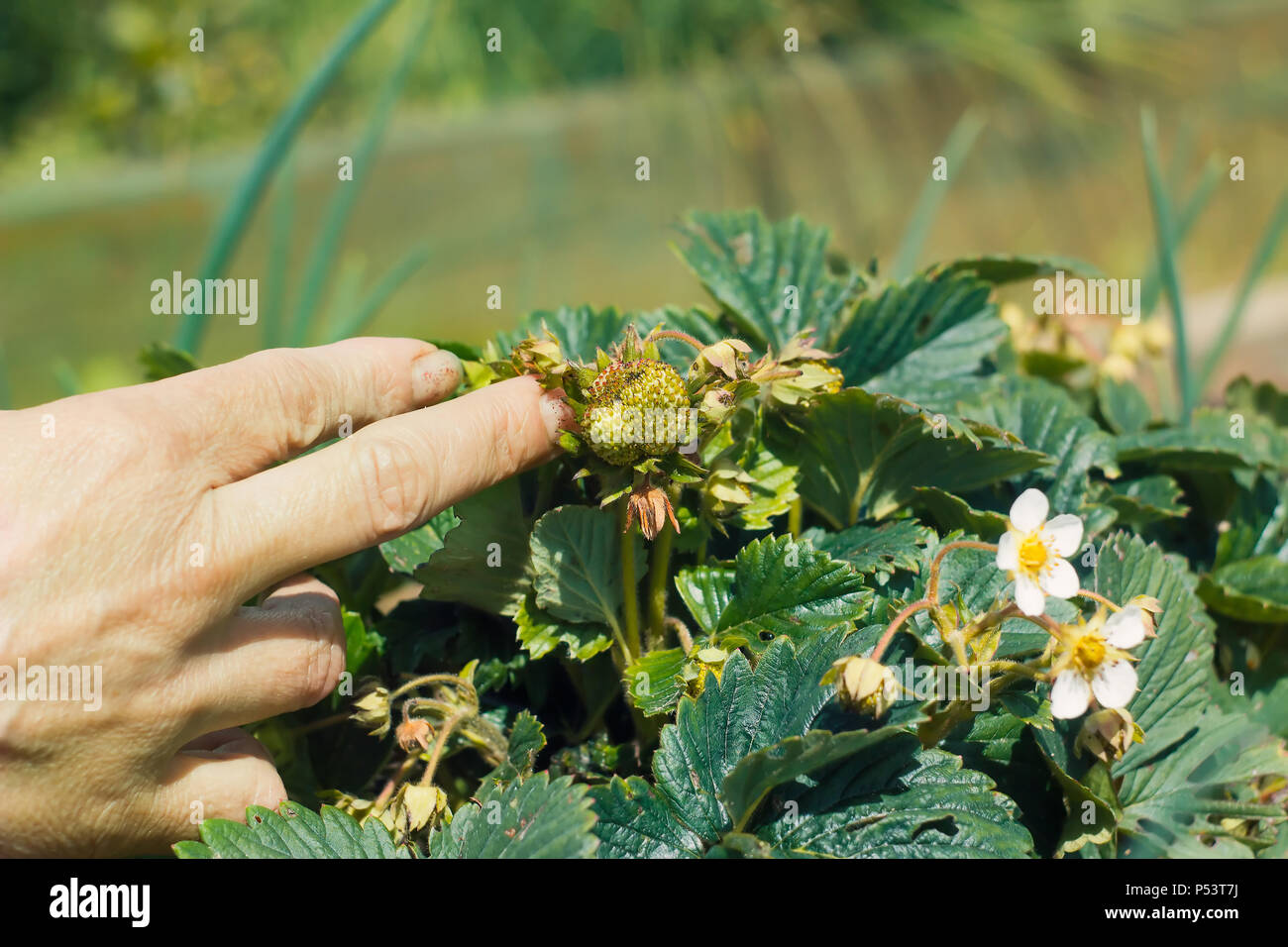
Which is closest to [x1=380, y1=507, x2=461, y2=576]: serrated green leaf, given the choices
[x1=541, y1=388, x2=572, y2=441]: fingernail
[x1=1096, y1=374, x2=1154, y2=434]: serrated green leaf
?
[x1=541, y1=388, x2=572, y2=441]: fingernail

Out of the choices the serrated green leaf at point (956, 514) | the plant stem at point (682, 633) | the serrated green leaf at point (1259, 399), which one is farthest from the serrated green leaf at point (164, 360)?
the serrated green leaf at point (1259, 399)

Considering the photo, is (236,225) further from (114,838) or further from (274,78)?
(274,78)

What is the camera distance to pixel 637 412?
→ 474 millimetres

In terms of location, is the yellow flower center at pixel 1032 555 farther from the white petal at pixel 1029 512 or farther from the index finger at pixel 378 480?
the index finger at pixel 378 480

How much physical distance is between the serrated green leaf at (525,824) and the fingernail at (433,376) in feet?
0.70

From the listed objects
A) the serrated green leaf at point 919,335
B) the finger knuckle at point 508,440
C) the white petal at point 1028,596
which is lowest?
the white petal at point 1028,596

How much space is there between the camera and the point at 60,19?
7.59 feet

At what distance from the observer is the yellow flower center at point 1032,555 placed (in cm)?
47

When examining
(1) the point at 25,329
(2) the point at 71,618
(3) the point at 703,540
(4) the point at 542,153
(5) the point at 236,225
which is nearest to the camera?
(2) the point at 71,618

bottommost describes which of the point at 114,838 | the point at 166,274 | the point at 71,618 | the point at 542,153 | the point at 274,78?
the point at 114,838

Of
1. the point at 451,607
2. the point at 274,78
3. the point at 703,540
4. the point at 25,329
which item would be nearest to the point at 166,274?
the point at 25,329

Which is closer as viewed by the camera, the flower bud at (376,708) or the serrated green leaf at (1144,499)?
the flower bud at (376,708)

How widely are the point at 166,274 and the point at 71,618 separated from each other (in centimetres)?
175

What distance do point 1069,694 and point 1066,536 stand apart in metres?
0.08
